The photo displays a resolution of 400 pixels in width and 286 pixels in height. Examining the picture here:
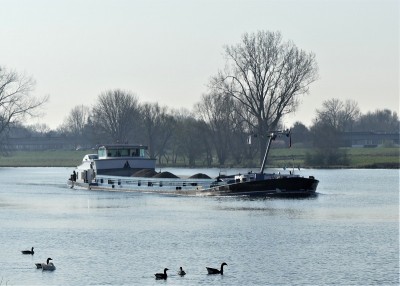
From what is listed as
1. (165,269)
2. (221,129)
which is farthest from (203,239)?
(221,129)

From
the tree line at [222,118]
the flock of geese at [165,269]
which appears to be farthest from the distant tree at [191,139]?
the flock of geese at [165,269]

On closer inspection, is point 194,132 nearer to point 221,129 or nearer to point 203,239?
point 221,129

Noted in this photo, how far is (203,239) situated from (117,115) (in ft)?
418

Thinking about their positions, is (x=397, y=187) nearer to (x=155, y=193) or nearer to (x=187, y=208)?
(x=155, y=193)

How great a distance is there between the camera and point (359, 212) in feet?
224

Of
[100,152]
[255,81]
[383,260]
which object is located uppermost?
[255,81]

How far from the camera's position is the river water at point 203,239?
4097 cm

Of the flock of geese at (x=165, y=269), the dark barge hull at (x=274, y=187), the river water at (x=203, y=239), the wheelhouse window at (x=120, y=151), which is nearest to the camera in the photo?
the flock of geese at (x=165, y=269)

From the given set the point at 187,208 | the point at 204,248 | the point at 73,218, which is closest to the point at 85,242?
the point at 204,248

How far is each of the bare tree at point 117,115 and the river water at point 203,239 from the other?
88065 mm

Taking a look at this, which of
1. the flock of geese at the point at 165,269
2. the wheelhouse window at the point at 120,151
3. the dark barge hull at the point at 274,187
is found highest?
the wheelhouse window at the point at 120,151

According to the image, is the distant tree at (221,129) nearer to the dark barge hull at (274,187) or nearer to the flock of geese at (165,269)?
the dark barge hull at (274,187)

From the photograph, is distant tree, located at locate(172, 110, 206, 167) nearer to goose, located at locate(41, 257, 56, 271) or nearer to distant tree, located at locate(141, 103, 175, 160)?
distant tree, located at locate(141, 103, 175, 160)

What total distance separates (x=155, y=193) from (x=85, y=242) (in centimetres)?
4039
